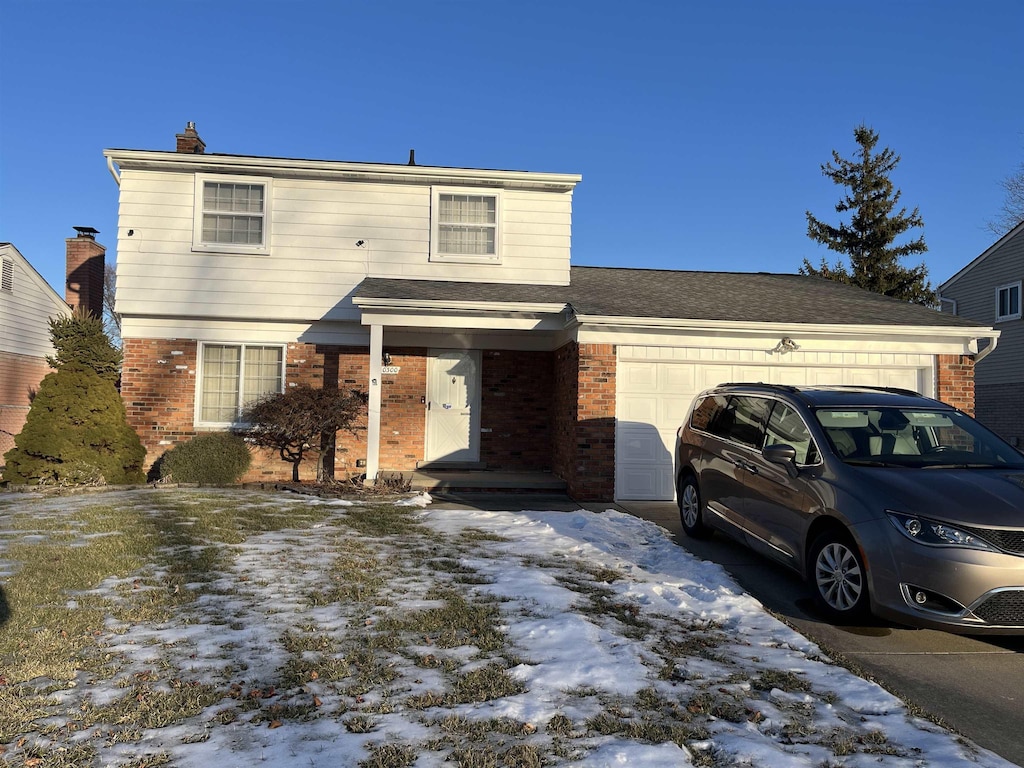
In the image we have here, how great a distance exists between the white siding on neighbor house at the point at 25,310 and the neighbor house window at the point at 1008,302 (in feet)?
96.3

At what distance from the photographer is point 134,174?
1179 cm

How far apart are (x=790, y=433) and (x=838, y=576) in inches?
55.0

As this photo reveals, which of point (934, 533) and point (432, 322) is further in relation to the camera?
point (432, 322)

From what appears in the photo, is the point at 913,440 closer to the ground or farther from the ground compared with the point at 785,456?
farther from the ground

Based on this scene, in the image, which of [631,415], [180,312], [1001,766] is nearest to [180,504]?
[180,312]

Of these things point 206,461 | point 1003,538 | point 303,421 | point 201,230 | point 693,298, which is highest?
point 201,230

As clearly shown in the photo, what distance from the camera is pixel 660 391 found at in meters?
10.2

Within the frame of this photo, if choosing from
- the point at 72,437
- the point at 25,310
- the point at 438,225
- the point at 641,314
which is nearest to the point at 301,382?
the point at 72,437

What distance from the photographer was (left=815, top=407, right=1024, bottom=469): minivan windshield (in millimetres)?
5043

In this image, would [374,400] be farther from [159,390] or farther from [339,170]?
[339,170]

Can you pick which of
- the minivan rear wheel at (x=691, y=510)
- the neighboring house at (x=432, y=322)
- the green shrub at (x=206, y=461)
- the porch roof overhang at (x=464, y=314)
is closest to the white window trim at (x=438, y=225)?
the neighboring house at (x=432, y=322)

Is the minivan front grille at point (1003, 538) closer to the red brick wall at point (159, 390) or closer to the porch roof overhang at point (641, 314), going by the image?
the porch roof overhang at point (641, 314)

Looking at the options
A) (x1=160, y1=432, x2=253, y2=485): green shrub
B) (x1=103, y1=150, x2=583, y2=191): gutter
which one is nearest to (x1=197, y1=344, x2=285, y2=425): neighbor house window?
(x1=160, y1=432, x2=253, y2=485): green shrub

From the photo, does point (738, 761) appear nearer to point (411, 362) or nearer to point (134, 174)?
point (411, 362)
